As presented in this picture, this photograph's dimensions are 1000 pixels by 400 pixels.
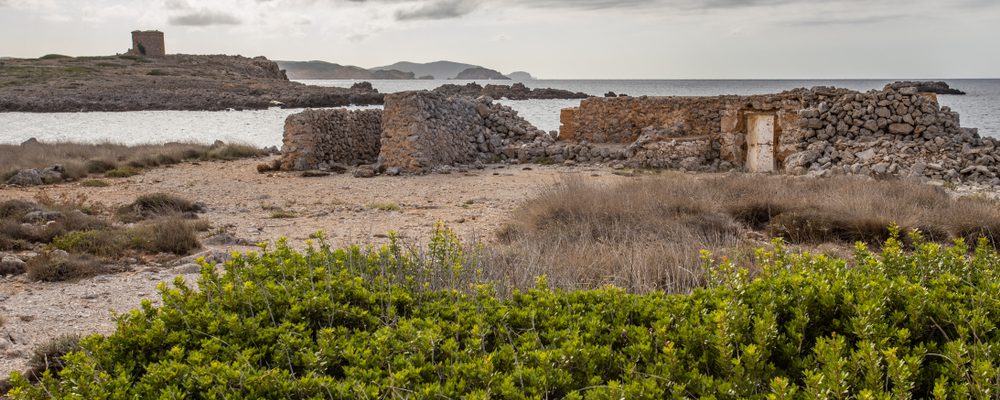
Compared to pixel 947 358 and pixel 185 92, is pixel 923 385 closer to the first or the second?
pixel 947 358

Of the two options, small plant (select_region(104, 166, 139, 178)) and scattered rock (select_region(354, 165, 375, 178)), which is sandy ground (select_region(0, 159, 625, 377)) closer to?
scattered rock (select_region(354, 165, 375, 178))

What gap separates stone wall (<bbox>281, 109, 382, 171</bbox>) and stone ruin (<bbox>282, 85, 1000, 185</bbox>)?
0.09 ft

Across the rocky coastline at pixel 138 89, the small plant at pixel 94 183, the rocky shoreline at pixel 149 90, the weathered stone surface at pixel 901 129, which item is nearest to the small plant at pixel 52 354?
the small plant at pixel 94 183

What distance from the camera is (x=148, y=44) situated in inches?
3543

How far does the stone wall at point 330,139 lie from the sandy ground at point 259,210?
0.92 m

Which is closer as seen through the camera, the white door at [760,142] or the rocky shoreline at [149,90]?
the white door at [760,142]

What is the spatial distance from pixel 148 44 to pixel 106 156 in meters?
82.0

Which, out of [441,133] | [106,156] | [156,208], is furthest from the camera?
[106,156]

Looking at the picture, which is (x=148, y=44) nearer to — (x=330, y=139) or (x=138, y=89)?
(x=138, y=89)

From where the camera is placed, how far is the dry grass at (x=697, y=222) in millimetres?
5777

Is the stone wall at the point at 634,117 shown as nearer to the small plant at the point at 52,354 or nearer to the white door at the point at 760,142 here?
the white door at the point at 760,142

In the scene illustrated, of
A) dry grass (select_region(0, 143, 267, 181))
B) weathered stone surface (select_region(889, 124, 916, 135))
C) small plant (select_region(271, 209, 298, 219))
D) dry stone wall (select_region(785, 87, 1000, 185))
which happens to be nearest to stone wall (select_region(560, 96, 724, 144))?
dry stone wall (select_region(785, 87, 1000, 185))

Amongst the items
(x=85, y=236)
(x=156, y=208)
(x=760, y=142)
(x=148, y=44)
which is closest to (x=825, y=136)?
(x=760, y=142)

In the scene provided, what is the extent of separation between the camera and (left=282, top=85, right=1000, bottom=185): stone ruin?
48.8ft
